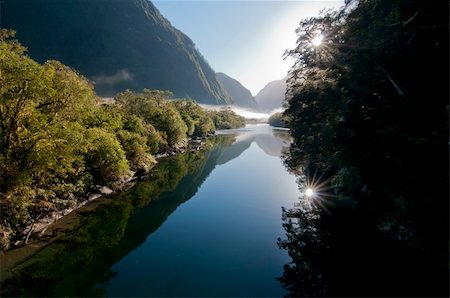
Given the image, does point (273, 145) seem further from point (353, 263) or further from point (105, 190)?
point (353, 263)

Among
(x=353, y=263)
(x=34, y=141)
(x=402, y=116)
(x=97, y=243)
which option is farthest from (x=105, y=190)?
(x=402, y=116)

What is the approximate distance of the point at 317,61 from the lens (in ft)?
108

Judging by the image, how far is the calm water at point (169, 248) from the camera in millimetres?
16641

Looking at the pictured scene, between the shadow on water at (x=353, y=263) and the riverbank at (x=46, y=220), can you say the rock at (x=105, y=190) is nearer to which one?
the riverbank at (x=46, y=220)

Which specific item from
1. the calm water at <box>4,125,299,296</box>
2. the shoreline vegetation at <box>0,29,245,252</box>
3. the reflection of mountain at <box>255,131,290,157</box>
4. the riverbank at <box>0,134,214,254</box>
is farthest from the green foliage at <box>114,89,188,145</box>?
the shoreline vegetation at <box>0,29,245,252</box>

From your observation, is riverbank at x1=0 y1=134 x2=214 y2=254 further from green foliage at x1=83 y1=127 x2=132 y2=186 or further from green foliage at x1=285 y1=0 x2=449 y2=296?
green foliage at x1=285 y1=0 x2=449 y2=296

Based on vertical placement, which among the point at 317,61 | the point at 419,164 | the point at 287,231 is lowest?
the point at 287,231

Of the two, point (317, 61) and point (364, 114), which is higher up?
point (317, 61)

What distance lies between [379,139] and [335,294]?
362 inches

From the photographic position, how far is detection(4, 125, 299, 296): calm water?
16.6m

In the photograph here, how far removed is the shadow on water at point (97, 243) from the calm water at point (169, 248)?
55 mm

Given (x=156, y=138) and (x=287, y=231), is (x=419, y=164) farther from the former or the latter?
(x=156, y=138)

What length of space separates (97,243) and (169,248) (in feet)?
18.9

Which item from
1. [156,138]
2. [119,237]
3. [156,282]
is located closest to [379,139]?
[156,282]
